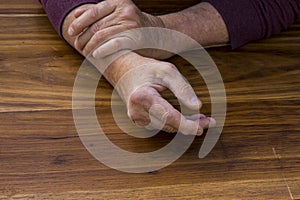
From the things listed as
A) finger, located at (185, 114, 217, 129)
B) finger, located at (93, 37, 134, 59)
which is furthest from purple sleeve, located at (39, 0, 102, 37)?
finger, located at (185, 114, 217, 129)

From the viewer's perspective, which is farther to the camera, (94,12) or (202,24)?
(202,24)

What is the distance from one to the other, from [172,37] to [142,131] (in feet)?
0.91

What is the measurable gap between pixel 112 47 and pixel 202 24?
0.26 metres

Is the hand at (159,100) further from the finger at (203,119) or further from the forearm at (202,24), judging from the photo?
the forearm at (202,24)

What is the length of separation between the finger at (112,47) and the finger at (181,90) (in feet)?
0.47

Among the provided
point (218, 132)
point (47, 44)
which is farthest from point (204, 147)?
point (47, 44)

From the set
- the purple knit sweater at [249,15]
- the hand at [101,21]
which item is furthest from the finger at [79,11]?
the purple knit sweater at [249,15]

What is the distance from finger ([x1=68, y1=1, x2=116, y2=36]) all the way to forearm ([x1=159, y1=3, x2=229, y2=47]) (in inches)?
6.1

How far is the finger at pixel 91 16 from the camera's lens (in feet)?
3.79

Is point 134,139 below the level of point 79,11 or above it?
below

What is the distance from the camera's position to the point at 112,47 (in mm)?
1131

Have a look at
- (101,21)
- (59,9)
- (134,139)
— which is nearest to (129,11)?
(101,21)

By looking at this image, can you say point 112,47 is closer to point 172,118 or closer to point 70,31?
point 70,31

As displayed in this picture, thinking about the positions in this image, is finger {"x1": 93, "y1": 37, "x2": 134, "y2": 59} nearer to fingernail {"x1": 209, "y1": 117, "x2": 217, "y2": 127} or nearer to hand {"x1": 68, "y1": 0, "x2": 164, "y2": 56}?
hand {"x1": 68, "y1": 0, "x2": 164, "y2": 56}
